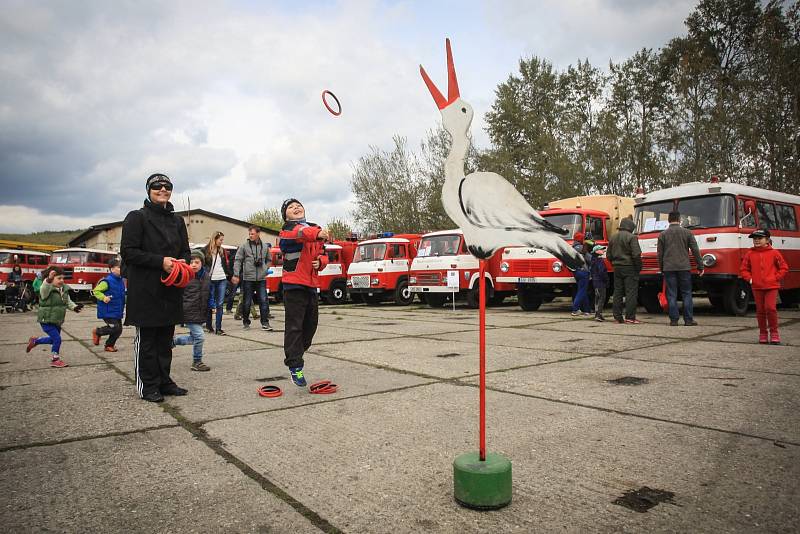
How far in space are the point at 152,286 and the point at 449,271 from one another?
10931 mm

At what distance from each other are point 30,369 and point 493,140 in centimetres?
3201

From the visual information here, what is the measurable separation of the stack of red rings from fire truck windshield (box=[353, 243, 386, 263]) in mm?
13065

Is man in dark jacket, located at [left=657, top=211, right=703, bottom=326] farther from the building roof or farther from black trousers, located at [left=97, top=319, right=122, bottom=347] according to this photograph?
the building roof

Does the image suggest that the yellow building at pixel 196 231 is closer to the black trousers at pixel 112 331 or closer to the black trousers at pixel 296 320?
the black trousers at pixel 112 331

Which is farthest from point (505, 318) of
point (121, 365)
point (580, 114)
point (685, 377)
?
point (580, 114)

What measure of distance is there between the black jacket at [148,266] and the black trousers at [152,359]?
144mm

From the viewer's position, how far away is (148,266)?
14.5 ft

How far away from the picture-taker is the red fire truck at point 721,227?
10.1 metres

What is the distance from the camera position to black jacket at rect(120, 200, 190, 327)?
439 cm

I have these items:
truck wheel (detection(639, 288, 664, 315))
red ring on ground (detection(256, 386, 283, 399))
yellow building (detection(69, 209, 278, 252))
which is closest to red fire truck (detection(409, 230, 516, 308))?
truck wheel (detection(639, 288, 664, 315))

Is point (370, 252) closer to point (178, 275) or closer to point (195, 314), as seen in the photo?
point (195, 314)

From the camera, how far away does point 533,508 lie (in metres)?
2.34

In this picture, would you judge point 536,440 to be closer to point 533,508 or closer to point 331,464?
point 533,508

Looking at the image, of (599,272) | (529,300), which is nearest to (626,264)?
(599,272)
